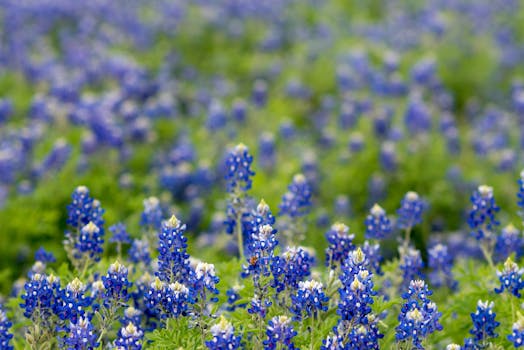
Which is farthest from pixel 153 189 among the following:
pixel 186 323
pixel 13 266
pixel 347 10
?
pixel 347 10

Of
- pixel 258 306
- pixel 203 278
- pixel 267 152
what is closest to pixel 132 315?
pixel 203 278

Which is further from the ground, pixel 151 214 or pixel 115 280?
pixel 151 214

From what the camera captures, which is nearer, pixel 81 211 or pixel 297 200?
pixel 81 211

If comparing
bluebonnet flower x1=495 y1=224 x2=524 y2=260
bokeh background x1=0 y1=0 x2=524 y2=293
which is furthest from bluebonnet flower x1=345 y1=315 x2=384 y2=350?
bokeh background x1=0 y1=0 x2=524 y2=293

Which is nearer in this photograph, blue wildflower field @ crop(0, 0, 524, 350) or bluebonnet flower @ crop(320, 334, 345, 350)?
bluebonnet flower @ crop(320, 334, 345, 350)

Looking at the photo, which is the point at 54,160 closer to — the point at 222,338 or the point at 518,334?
the point at 222,338

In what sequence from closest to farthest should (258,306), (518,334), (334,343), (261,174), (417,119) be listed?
(518,334) → (334,343) → (258,306) → (261,174) → (417,119)

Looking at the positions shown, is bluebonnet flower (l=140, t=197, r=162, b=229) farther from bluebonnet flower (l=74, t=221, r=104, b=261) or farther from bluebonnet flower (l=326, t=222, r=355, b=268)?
bluebonnet flower (l=326, t=222, r=355, b=268)
